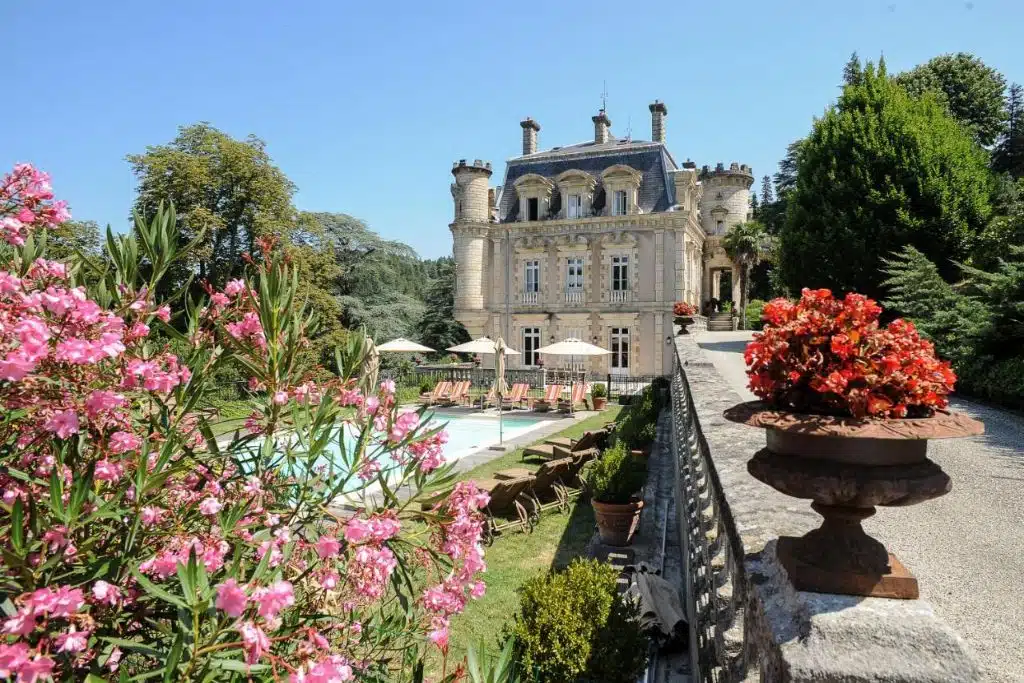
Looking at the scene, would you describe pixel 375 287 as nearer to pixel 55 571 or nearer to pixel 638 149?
pixel 638 149

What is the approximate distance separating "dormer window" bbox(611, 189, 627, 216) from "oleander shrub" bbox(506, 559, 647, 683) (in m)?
29.4

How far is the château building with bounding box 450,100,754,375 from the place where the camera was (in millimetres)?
31328

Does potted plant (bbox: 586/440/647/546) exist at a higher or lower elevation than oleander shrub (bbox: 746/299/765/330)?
lower

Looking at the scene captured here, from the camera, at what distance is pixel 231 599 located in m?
1.48

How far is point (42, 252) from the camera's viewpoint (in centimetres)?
259

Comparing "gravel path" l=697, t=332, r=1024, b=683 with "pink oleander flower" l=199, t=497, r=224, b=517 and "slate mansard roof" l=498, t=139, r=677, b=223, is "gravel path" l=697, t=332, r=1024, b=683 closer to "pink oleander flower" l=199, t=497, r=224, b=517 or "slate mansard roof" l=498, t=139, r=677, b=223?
"pink oleander flower" l=199, t=497, r=224, b=517

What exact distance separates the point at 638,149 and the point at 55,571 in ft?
109

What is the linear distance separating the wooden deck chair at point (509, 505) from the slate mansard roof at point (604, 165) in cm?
2457

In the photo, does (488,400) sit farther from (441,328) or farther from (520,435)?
(441,328)

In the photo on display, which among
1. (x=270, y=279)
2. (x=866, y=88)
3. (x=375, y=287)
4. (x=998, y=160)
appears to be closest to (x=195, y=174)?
(x=375, y=287)

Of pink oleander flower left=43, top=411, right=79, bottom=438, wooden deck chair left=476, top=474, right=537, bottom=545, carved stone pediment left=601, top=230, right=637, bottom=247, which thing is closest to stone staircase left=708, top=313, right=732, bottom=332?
carved stone pediment left=601, top=230, right=637, bottom=247

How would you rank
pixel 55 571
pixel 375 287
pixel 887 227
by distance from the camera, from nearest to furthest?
pixel 55 571 → pixel 887 227 → pixel 375 287

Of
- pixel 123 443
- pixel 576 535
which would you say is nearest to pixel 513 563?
pixel 576 535

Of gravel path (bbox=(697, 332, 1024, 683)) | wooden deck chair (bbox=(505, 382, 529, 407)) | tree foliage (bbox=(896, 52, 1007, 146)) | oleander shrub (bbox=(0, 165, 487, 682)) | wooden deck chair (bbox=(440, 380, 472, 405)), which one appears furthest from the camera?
tree foliage (bbox=(896, 52, 1007, 146))
